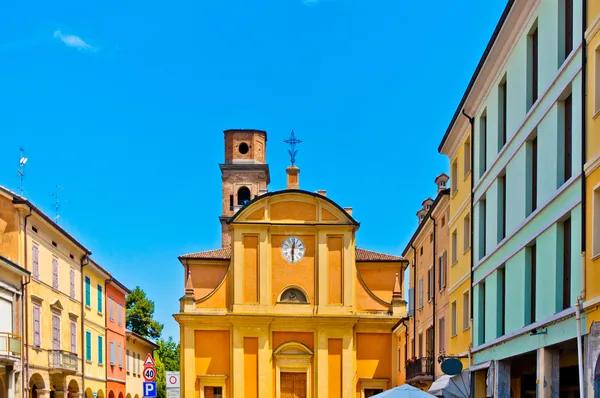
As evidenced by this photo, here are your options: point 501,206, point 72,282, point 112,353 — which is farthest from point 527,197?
point 112,353

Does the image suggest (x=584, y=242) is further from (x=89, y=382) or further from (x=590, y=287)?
(x=89, y=382)

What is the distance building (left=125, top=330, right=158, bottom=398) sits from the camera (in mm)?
51219

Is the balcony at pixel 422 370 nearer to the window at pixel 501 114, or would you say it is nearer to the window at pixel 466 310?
the window at pixel 466 310

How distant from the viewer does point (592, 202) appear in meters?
12.3

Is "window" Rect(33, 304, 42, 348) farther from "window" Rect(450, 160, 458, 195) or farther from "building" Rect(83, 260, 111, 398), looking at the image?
"window" Rect(450, 160, 458, 195)

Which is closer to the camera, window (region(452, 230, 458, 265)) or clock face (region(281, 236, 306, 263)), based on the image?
window (region(452, 230, 458, 265))

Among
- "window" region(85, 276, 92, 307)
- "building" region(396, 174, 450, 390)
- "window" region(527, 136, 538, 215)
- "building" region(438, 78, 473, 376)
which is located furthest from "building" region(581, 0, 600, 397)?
"window" region(85, 276, 92, 307)

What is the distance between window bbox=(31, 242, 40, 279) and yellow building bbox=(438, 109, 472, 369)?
610 inches

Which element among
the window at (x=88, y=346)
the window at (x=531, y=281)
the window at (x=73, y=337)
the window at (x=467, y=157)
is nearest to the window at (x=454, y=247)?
the window at (x=467, y=157)

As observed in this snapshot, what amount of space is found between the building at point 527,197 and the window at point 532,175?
0.8 inches

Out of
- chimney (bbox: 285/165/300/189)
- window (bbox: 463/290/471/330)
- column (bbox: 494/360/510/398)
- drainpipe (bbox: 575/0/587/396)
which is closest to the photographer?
drainpipe (bbox: 575/0/587/396)

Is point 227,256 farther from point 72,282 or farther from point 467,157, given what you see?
point 467,157

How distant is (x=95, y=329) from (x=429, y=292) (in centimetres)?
1724

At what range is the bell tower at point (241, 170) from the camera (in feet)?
203
